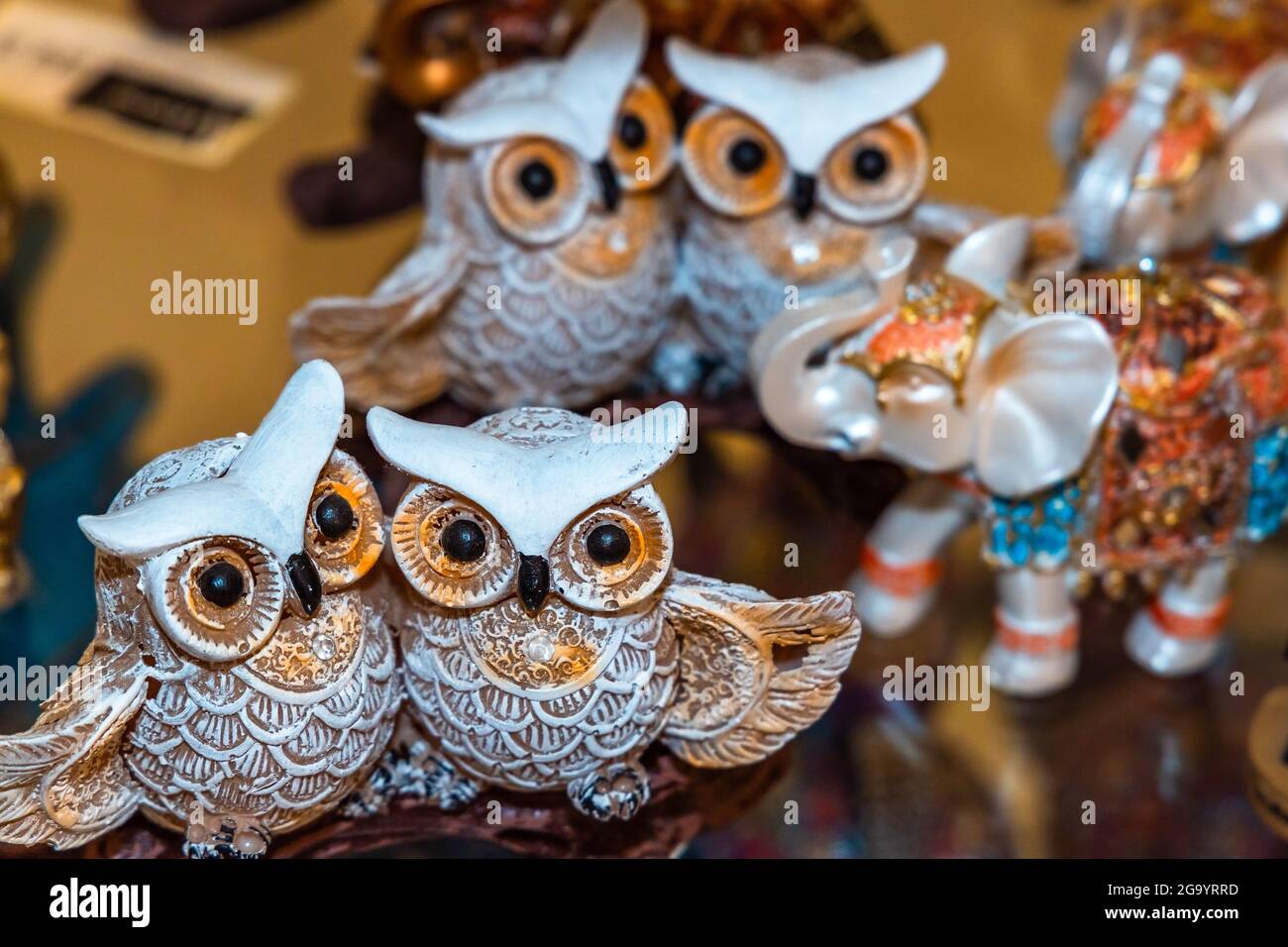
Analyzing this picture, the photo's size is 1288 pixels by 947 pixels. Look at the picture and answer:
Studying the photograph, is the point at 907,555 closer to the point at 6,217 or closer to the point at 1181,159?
the point at 1181,159

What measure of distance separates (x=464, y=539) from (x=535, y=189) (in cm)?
42

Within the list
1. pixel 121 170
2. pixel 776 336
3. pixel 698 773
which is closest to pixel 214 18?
pixel 121 170

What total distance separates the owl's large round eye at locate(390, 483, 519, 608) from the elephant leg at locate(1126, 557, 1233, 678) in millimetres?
614

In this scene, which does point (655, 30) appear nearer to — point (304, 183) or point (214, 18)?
point (304, 183)

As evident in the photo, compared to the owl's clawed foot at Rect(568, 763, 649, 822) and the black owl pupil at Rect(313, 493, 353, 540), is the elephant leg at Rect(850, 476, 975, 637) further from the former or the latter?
the black owl pupil at Rect(313, 493, 353, 540)

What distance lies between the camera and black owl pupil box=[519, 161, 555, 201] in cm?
144

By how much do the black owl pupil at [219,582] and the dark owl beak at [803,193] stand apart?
0.61 meters

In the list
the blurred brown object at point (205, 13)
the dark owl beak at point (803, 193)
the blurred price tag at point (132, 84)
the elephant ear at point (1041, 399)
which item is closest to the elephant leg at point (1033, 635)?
the elephant ear at point (1041, 399)

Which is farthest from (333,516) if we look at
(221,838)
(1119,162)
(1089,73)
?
(1089,73)

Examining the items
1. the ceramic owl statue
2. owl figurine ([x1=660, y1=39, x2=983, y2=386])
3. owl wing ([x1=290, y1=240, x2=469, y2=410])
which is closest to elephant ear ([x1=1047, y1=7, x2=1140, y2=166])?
the ceramic owl statue

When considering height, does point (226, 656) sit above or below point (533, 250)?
below

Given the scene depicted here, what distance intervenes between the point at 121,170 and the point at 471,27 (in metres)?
0.44

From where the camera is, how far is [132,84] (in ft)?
6.55

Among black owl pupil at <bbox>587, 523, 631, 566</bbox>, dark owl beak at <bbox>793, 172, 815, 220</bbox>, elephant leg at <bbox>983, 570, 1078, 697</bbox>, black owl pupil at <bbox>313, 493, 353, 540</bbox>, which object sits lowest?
elephant leg at <bbox>983, 570, 1078, 697</bbox>
